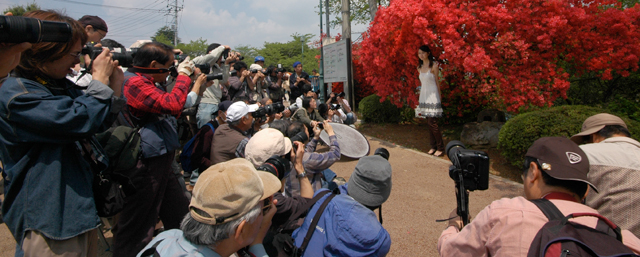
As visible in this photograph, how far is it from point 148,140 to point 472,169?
6.89 ft

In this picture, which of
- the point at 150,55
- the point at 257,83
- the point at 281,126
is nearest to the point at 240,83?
the point at 257,83

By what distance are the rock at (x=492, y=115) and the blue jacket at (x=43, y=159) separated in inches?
254

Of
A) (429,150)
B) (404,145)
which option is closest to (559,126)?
(429,150)

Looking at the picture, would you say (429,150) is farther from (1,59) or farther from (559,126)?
(1,59)

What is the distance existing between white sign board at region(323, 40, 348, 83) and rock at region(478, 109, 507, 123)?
3480mm

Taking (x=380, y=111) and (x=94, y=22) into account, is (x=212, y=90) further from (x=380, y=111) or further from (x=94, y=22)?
(x=380, y=111)

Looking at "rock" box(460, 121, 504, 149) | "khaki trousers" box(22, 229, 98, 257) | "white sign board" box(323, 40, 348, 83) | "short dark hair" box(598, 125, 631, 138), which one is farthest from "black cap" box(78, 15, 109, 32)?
"white sign board" box(323, 40, 348, 83)

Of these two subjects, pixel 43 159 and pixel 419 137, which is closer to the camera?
pixel 43 159

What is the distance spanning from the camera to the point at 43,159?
152 cm

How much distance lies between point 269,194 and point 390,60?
A: 5.40m

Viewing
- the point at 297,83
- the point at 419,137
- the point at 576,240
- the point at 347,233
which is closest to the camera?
the point at 576,240

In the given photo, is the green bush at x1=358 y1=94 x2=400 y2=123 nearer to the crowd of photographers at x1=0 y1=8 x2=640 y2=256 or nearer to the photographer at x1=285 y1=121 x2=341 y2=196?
the photographer at x1=285 y1=121 x2=341 y2=196

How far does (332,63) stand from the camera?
9.35 metres

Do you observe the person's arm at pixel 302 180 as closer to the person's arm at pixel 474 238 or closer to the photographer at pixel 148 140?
the photographer at pixel 148 140
